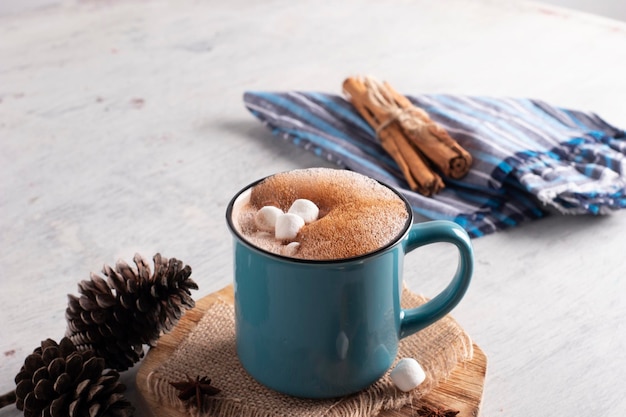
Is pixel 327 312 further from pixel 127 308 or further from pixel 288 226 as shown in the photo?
pixel 127 308

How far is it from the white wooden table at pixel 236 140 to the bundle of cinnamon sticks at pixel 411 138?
0.13m

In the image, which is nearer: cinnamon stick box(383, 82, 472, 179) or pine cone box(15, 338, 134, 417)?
pine cone box(15, 338, 134, 417)

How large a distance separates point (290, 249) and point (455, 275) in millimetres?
149

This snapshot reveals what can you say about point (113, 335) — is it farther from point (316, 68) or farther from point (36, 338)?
point (316, 68)

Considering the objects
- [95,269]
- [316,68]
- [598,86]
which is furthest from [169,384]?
[598,86]

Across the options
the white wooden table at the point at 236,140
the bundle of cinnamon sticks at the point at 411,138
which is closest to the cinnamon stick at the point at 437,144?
the bundle of cinnamon sticks at the point at 411,138

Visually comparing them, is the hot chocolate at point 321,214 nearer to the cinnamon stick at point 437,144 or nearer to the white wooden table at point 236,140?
the white wooden table at point 236,140

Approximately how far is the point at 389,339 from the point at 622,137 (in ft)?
2.33

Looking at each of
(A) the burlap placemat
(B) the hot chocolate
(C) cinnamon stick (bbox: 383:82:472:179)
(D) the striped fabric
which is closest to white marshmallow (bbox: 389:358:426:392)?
(A) the burlap placemat

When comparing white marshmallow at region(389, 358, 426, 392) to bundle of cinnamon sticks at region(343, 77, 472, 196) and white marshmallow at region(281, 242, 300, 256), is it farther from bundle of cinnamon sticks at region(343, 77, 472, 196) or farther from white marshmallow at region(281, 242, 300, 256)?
bundle of cinnamon sticks at region(343, 77, 472, 196)

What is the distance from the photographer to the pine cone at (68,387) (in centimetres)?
58

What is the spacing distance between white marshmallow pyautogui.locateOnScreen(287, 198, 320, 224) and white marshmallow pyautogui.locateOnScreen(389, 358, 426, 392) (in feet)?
0.48

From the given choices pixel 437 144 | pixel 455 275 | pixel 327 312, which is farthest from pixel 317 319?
pixel 437 144

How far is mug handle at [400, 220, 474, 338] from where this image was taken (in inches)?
23.6
